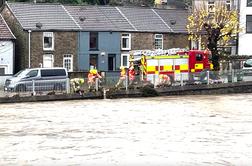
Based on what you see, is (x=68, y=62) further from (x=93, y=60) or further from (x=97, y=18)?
(x=97, y=18)

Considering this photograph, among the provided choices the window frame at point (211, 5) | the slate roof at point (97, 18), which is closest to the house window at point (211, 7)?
the window frame at point (211, 5)

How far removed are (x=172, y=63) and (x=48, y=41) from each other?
14.1 metres

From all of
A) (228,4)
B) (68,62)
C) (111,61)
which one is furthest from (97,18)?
(228,4)

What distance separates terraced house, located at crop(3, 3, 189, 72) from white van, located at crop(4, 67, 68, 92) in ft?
35.2

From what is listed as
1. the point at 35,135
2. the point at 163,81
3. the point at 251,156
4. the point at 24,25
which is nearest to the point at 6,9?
the point at 24,25

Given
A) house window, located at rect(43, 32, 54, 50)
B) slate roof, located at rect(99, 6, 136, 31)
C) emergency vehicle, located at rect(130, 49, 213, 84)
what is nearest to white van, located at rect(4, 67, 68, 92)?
emergency vehicle, located at rect(130, 49, 213, 84)

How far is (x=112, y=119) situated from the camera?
92.3 ft

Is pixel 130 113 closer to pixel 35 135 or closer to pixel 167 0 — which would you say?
pixel 35 135

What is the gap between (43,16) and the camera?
54.1 m

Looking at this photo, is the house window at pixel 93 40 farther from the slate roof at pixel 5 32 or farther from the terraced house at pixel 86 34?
the slate roof at pixel 5 32

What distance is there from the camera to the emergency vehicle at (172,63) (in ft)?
138

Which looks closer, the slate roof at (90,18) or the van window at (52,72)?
the van window at (52,72)

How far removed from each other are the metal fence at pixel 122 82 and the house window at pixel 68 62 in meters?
13.6

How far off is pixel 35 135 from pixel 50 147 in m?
3.23
